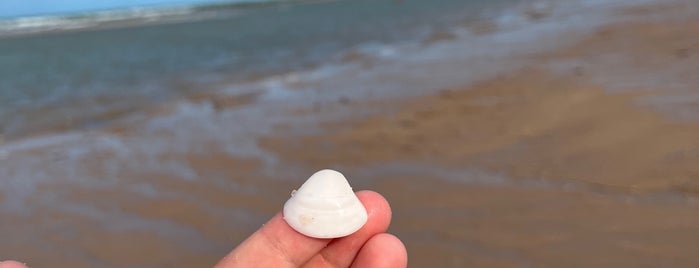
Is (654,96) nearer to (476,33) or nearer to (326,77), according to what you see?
(326,77)

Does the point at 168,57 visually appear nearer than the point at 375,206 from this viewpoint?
No

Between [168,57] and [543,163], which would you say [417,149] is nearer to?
[543,163]

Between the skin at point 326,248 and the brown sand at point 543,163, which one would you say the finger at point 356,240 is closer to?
the skin at point 326,248

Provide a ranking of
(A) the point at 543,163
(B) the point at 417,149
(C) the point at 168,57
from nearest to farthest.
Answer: (A) the point at 543,163 < (B) the point at 417,149 < (C) the point at 168,57

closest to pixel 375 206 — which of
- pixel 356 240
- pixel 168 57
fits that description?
pixel 356 240

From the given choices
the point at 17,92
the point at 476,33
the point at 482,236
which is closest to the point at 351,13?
the point at 476,33

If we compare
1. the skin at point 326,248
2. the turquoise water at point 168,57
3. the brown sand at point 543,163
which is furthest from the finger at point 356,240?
the turquoise water at point 168,57

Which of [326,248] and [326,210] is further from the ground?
[326,210]
